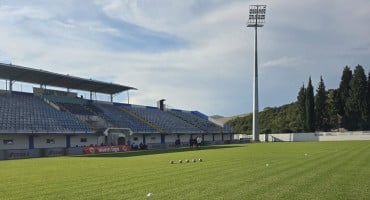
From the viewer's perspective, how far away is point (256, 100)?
272 feet

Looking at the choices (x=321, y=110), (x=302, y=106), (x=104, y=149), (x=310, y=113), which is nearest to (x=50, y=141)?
(x=104, y=149)

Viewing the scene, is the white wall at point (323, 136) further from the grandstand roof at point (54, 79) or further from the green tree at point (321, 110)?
the grandstand roof at point (54, 79)

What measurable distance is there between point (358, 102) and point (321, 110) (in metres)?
→ 8.59

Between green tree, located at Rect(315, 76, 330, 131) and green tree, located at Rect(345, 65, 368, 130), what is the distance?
512cm

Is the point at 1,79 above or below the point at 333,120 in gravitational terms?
above

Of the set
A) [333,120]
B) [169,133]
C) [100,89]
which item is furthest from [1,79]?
[333,120]

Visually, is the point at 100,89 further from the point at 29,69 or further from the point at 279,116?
the point at 279,116

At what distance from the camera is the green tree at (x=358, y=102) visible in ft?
294

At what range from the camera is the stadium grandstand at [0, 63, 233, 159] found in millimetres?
48594

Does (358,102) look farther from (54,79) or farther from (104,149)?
(54,79)

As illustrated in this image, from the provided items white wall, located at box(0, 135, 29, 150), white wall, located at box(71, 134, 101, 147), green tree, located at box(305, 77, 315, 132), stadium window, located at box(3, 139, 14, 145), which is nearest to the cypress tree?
green tree, located at box(305, 77, 315, 132)

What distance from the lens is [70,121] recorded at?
56.6 m

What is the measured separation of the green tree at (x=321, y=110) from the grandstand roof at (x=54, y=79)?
45206mm

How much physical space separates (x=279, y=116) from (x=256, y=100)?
165 feet
